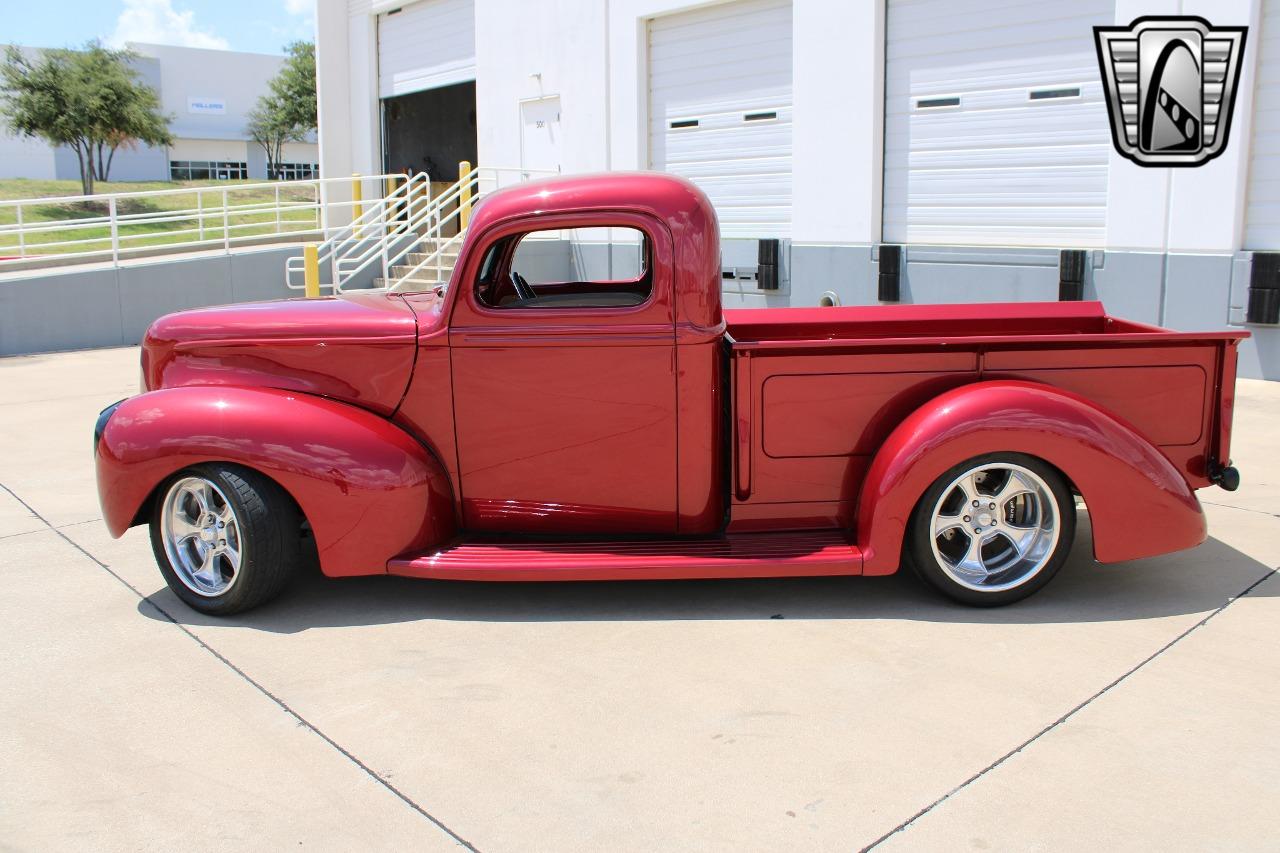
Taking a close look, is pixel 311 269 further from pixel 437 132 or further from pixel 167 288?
pixel 437 132

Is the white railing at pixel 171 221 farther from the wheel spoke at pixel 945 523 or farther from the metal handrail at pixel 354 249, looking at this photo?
the wheel spoke at pixel 945 523

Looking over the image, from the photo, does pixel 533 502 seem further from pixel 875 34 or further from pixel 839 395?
pixel 875 34

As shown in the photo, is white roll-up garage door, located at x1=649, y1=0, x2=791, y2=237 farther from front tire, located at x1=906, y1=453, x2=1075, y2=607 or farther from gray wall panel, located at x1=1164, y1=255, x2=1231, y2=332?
front tire, located at x1=906, y1=453, x2=1075, y2=607

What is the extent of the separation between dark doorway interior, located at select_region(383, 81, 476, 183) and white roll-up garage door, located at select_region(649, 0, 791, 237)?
1177cm

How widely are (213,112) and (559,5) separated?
55260mm

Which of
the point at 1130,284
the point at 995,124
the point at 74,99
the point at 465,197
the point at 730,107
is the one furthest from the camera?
the point at 74,99

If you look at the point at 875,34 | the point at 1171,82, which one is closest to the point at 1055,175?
the point at 1171,82

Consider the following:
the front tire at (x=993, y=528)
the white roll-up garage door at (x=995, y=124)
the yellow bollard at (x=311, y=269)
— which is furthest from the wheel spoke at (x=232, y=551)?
the yellow bollard at (x=311, y=269)

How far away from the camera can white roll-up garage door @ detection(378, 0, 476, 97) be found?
1961 cm

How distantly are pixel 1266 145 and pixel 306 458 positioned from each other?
9214 millimetres

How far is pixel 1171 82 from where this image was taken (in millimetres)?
10539

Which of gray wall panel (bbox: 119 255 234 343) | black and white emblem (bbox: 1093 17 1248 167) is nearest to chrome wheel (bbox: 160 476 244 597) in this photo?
black and white emblem (bbox: 1093 17 1248 167)

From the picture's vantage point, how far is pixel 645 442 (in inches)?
184

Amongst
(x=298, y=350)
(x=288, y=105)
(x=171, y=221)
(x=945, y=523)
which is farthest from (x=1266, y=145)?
(x=288, y=105)
